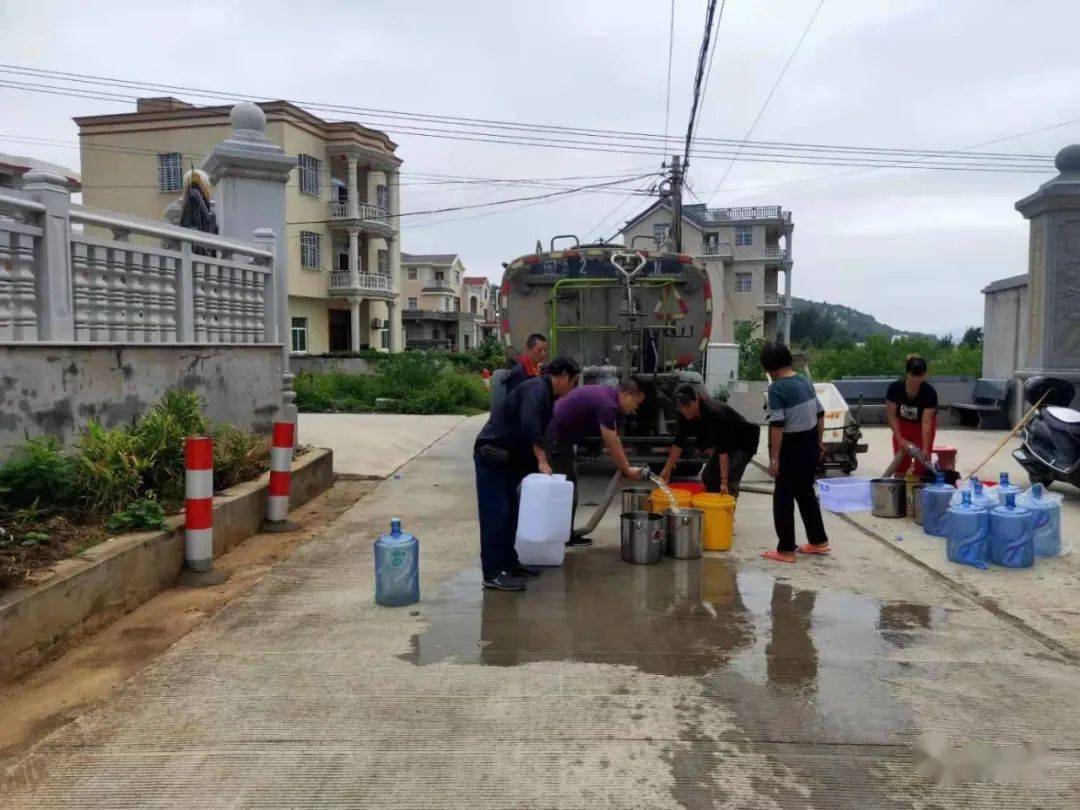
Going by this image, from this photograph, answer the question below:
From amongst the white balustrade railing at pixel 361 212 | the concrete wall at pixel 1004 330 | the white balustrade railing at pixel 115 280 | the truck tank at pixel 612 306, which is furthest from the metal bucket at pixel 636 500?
the white balustrade railing at pixel 361 212

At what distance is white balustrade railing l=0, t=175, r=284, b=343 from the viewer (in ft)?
18.3

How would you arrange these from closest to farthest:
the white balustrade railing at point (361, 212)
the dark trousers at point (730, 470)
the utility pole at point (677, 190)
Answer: the dark trousers at point (730, 470) < the utility pole at point (677, 190) < the white balustrade railing at point (361, 212)

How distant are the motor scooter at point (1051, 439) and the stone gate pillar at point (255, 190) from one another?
761 cm

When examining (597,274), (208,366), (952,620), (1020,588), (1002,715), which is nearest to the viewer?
(1002,715)

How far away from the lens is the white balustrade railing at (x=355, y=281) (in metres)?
35.4

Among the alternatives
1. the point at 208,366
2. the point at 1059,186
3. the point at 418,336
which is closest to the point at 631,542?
the point at 208,366

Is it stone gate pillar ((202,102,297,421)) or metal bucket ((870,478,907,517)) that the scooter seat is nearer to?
metal bucket ((870,478,907,517))

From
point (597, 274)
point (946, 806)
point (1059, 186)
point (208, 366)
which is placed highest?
point (1059, 186)

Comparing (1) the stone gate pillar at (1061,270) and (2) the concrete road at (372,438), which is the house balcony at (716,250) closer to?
(2) the concrete road at (372,438)

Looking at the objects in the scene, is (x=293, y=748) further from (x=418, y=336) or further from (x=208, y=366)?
(x=418, y=336)

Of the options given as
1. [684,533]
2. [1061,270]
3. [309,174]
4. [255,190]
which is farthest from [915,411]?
[309,174]

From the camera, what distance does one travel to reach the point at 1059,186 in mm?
11102

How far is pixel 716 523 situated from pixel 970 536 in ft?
5.73

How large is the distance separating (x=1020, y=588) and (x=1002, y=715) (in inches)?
87.1
